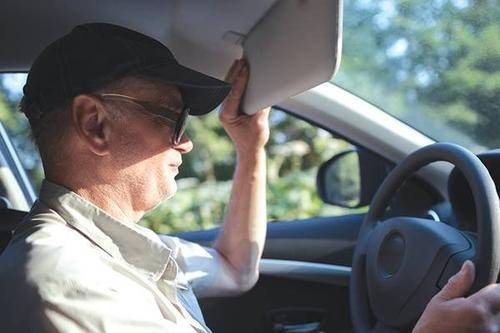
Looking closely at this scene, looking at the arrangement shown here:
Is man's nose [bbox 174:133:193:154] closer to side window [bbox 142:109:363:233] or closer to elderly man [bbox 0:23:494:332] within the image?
elderly man [bbox 0:23:494:332]

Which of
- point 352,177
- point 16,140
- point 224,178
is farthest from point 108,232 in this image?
point 224,178

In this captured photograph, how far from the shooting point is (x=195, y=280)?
108 inches

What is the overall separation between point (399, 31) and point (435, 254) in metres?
1.87

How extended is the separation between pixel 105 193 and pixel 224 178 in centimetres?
575

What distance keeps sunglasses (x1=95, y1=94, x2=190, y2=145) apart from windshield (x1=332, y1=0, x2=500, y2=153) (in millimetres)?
1018

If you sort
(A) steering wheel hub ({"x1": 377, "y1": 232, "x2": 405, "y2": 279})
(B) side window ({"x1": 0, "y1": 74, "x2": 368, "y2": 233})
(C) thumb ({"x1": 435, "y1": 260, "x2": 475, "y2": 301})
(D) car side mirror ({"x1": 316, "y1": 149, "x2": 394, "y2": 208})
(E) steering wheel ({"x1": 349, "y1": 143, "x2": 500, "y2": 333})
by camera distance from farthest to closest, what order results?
(B) side window ({"x1": 0, "y1": 74, "x2": 368, "y2": 233}) < (D) car side mirror ({"x1": 316, "y1": 149, "x2": 394, "y2": 208}) < (A) steering wheel hub ({"x1": 377, "y1": 232, "x2": 405, "y2": 279}) < (E) steering wheel ({"x1": 349, "y1": 143, "x2": 500, "y2": 333}) < (C) thumb ({"x1": 435, "y1": 260, "x2": 475, "y2": 301})

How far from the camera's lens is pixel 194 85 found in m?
2.12

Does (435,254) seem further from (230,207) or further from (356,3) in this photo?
(356,3)

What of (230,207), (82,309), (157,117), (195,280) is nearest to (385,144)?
(230,207)

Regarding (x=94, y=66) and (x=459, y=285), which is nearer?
(x=459, y=285)

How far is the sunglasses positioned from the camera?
6.64 ft

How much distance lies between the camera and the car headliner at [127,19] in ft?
7.83

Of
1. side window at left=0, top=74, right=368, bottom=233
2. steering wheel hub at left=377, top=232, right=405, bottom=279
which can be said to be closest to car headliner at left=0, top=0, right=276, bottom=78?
steering wheel hub at left=377, top=232, right=405, bottom=279

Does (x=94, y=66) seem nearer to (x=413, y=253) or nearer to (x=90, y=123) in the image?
(x=90, y=123)
